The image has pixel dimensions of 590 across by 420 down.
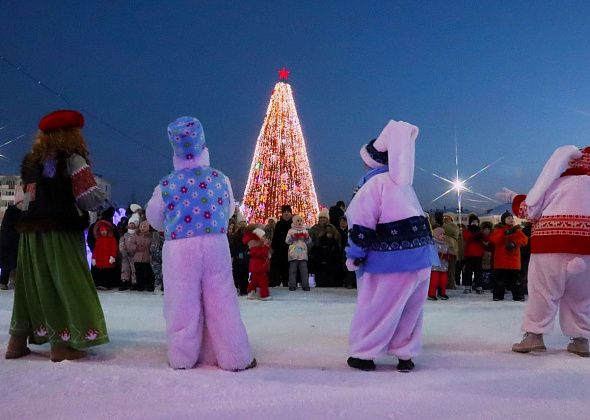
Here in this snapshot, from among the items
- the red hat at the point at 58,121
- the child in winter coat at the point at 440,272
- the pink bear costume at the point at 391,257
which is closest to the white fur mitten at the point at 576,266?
the pink bear costume at the point at 391,257

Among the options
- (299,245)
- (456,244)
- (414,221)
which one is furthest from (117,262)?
(414,221)

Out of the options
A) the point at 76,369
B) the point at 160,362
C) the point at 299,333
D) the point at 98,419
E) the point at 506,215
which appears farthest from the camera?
the point at 506,215

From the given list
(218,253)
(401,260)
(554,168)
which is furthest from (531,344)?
(218,253)

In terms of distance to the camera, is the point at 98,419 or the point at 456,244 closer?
the point at 98,419

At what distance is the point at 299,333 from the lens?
225 inches

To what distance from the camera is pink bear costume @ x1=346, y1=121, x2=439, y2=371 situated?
4.16m

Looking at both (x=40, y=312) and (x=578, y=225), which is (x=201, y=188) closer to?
(x=40, y=312)

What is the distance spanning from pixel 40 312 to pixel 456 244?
786cm

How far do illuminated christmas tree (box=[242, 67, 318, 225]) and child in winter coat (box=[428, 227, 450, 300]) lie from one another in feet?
21.2

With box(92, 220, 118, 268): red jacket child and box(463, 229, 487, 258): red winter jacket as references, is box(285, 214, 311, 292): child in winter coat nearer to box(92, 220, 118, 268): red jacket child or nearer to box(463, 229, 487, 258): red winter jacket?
box(463, 229, 487, 258): red winter jacket

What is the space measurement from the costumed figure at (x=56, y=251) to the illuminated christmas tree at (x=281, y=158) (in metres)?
11.5

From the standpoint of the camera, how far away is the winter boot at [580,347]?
4770mm

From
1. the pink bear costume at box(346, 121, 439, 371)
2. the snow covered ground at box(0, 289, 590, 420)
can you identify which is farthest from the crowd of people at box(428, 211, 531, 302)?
the pink bear costume at box(346, 121, 439, 371)

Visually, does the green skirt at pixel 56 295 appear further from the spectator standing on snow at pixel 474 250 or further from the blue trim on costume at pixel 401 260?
the spectator standing on snow at pixel 474 250
